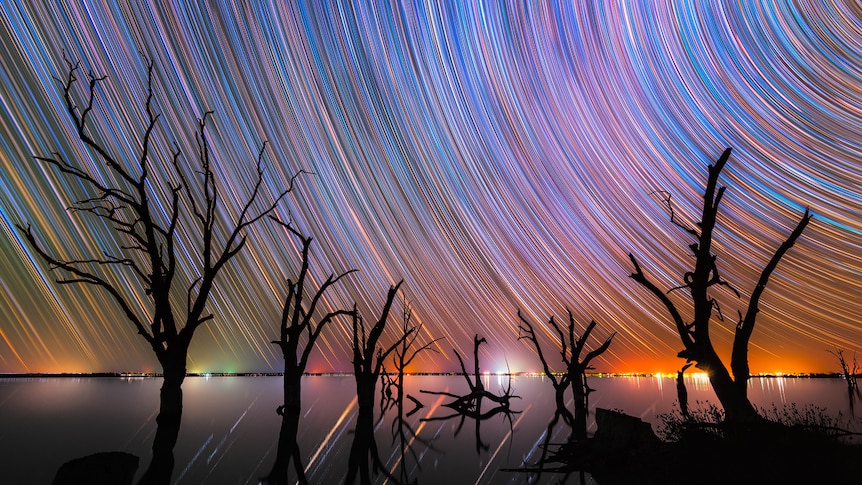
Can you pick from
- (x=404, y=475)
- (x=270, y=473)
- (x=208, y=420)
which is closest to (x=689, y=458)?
(x=404, y=475)

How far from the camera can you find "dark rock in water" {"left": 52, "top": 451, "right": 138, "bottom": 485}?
21.4ft

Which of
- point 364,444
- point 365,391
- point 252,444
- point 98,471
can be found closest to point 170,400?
point 252,444

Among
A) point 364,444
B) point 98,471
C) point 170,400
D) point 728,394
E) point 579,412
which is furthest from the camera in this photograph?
point 579,412

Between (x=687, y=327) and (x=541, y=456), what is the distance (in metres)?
3.59

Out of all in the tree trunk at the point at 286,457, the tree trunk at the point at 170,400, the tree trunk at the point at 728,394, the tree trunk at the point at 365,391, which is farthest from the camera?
the tree trunk at the point at 365,391

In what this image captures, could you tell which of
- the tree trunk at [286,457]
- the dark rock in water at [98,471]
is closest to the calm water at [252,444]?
the tree trunk at [286,457]

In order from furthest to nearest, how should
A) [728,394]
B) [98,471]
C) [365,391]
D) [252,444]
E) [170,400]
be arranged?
[365,391]
[170,400]
[252,444]
[728,394]
[98,471]

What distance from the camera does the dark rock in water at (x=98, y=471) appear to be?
6.52 metres

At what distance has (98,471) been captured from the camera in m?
6.90

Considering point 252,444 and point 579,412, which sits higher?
point 579,412

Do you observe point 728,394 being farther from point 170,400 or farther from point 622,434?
point 170,400

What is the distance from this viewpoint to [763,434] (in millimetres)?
7113

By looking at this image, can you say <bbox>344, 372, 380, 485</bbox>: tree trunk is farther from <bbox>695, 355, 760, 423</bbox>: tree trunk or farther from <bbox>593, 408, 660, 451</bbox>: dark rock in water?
<bbox>695, 355, 760, 423</bbox>: tree trunk

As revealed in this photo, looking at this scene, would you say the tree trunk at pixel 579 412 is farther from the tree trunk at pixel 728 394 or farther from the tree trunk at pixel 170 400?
the tree trunk at pixel 170 400
